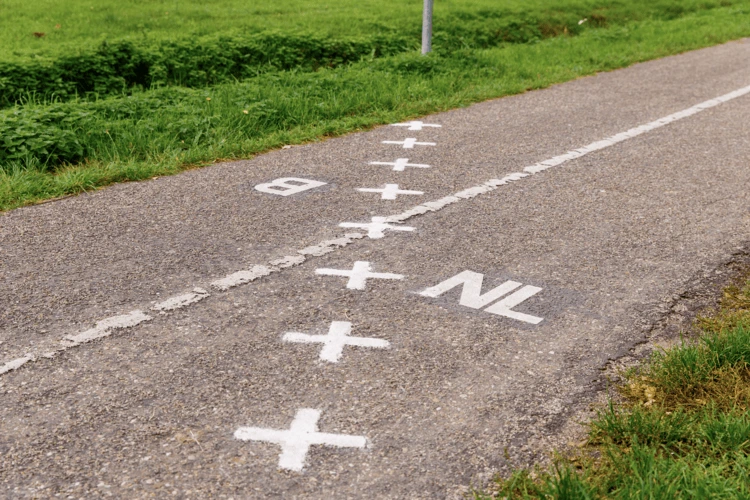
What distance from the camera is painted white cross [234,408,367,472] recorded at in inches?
117

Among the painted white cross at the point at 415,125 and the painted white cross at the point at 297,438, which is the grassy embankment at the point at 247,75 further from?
the painted white cross at the point at 297,438

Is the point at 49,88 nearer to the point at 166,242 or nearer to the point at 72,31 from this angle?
the point at 72,31

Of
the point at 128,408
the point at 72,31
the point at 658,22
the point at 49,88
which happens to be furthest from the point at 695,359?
the point at 658,22

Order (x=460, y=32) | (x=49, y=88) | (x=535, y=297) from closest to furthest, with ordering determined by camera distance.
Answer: (x=535, y=297) → (x=49, y=88) → (x=460, y=32)

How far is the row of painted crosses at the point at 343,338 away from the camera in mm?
3014

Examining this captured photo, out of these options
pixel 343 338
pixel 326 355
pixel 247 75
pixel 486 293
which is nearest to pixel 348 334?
pixel 343 338

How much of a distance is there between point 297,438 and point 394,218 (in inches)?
105

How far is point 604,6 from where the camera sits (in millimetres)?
18625

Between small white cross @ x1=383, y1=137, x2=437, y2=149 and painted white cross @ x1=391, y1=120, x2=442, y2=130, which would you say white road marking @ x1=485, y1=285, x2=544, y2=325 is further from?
painted white cross @ x1=391, y1=120, x2=442, y2=130

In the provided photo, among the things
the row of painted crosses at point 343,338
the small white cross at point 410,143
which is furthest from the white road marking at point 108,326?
the small white cross at point 410,143

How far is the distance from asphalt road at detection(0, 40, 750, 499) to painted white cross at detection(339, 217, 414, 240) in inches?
1.5

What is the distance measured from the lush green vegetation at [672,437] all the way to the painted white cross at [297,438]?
1.84 feet

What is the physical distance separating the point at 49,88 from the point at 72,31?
325cm

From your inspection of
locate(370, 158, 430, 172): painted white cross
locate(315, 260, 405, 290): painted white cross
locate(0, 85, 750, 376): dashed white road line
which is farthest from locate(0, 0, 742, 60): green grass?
locate(315, 260, 405, 290): painted white cross
